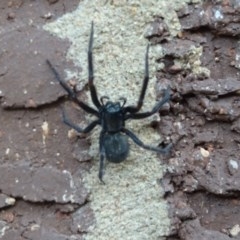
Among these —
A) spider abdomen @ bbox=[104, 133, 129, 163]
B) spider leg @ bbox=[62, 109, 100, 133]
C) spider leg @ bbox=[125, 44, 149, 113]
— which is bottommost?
spider abdomen @ bbox=[104, 133, 129, 163]

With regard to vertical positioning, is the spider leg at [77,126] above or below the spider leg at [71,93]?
below

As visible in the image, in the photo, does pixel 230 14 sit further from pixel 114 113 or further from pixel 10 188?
pixel 10 188

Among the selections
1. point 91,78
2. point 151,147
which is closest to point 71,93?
point 91,78

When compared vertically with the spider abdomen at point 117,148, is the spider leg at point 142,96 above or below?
above

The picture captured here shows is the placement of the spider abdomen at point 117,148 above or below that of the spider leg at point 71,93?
below

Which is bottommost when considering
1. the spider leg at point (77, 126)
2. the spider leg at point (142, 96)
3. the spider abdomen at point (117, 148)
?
the spider abdomen at point (117, 148)

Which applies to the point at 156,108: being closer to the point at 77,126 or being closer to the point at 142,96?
the point at 142,96

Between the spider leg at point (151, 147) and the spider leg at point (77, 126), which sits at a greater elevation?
the spider leg at point (77, 126)
